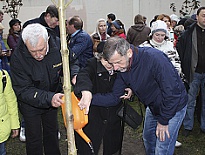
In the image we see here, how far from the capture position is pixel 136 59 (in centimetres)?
244

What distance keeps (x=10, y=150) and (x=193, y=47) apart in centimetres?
305

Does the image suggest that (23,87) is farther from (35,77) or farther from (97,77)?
(97,77)

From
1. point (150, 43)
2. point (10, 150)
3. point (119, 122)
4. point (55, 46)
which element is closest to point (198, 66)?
point (150, 43)

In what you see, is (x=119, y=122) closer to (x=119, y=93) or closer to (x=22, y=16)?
(x=119, y=93)

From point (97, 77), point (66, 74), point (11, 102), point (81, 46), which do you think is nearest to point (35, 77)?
point (11, 102)

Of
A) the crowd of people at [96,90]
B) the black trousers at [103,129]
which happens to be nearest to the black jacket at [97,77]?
the crowd of people at [96,90]

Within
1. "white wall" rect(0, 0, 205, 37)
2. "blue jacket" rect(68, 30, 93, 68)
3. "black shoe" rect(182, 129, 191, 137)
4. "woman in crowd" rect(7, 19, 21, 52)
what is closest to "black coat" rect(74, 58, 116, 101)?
"blue jacket" rect(68, 30, 93, 68)

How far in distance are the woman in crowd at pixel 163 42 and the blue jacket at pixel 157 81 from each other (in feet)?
4.78

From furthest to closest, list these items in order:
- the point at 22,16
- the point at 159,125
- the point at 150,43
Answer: the point at 22,16 → the point at 150,43 → the point at 159,125

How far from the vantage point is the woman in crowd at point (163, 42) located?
13.3 ft

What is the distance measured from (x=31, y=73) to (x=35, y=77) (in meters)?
0.06

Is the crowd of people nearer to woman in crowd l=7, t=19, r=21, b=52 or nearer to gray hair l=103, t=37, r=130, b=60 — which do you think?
gray hair l=103, t=37, r=130, b=60

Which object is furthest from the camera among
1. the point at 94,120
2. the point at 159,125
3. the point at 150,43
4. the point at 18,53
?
the point at 150,43

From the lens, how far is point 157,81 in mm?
2496
